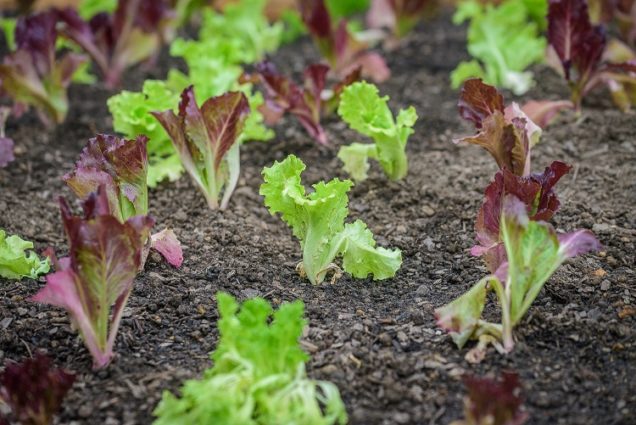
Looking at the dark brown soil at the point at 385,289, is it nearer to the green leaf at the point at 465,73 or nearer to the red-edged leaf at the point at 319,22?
the green leaf at the point at 465,73

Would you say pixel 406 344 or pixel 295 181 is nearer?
pixel 406 344

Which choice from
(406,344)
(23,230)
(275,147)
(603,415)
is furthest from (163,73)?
(603,415)

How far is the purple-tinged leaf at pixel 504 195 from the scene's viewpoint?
7.28 ft

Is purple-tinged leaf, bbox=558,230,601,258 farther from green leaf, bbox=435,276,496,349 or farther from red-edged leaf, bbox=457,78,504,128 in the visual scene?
red-edged leaf, bbox=457,78,504,128

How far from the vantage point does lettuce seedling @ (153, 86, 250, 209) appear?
8.94 ft

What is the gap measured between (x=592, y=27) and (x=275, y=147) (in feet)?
4.15

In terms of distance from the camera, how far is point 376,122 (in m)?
2.87

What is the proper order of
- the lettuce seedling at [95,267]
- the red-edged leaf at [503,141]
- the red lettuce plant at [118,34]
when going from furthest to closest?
the red lettuce plant at [118,34], the red-edged leaf at [503,141], the lettuce seedling at [95,267]

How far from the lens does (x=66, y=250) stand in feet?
9.09

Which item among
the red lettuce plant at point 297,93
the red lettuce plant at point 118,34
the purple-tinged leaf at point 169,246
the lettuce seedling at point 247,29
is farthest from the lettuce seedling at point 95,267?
the lettuce seedling at point 247,29

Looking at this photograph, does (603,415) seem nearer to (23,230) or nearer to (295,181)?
(295,181)

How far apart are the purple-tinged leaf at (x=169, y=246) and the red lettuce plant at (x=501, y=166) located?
847 millimetres

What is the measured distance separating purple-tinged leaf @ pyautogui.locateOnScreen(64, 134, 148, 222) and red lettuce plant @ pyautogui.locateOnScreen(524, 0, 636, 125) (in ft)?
4.76

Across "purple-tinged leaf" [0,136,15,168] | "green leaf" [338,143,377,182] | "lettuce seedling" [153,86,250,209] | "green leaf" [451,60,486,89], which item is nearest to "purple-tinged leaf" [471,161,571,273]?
"green leaf" [338,143,377,182]
